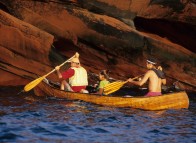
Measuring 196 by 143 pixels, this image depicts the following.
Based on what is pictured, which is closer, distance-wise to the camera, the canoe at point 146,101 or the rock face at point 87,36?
the canoe at point 146,101

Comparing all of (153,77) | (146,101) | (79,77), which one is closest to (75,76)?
(79,77)

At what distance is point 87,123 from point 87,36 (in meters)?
8.10

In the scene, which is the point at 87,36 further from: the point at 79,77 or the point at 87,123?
the point at 87,123

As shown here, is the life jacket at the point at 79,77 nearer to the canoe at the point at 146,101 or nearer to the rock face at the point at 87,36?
the canoe at the point at 146,101

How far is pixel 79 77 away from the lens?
15273 mm

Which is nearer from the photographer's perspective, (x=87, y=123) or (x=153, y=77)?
(x=87, y=123)

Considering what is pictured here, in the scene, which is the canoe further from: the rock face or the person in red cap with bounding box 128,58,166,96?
the rock face

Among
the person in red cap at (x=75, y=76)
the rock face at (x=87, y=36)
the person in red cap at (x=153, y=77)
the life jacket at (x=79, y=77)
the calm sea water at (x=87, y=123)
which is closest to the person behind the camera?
the calm sea water at (x=87, y=123)

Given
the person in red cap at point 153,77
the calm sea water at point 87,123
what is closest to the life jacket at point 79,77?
the calm sea water at point 87,123

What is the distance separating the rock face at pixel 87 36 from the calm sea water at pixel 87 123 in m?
3.65

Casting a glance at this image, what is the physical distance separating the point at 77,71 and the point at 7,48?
3.83 metres

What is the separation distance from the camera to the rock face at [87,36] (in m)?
17.5

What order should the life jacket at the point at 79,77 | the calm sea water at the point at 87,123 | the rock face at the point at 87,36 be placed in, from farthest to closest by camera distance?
the rock face at the point at 87,36, the life jacket at the point at 79,77, the calm sea water at the point at 87,123

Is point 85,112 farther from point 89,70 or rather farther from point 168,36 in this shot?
point 168,36
